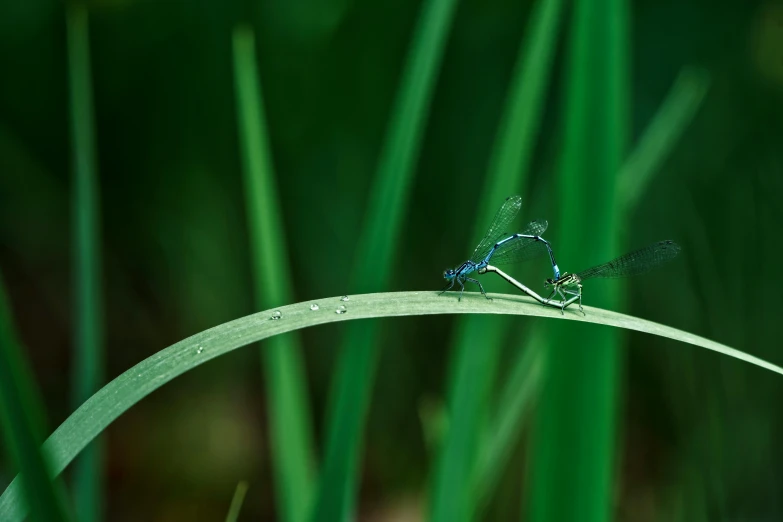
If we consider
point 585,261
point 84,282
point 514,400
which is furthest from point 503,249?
point 84,282

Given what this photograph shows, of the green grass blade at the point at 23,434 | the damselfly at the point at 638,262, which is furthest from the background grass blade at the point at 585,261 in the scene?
the green grass blade at the point at 23,434

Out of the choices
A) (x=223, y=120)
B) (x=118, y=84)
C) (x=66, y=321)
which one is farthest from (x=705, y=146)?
(x=66, y=321)

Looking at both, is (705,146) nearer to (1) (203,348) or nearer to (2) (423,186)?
(2) (423,186)

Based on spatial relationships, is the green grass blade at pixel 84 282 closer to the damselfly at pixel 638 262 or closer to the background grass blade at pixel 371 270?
the background grass blade at pixel 371 270

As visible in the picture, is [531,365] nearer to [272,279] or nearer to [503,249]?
[503,249]

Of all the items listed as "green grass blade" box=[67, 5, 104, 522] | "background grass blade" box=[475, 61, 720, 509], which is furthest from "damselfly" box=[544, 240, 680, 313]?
"green grass blade" box=[67, 5, 104, 522]
